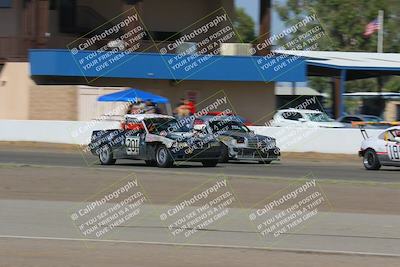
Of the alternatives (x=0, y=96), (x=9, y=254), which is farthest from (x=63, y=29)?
(x=9, y=254)

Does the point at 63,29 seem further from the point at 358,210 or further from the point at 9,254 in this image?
the point at 9,254

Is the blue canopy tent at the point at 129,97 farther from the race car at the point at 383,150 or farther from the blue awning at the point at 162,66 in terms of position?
the race car at the point at 383,150

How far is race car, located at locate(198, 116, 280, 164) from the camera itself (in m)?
25.1

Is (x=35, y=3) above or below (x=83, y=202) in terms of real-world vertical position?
above

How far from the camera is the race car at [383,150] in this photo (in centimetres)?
2334

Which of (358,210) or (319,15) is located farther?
(319,15)

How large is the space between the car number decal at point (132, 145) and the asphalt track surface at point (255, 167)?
406 millimetres

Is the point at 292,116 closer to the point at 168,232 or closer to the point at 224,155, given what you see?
the point at 224,155

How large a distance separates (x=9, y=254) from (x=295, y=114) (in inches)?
1165

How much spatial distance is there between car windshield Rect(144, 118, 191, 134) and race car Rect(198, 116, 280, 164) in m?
2.43

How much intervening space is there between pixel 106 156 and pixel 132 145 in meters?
1.07

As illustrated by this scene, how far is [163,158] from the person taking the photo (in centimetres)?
2217

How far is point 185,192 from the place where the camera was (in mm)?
16750

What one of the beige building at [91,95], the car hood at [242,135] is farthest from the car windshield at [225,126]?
the beige building at [91,95]
